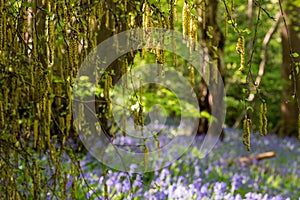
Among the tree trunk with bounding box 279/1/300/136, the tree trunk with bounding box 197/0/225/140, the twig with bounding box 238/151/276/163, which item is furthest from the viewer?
the tree trunk with bounding box 279/1/300/136

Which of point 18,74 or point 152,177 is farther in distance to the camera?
point 152,177

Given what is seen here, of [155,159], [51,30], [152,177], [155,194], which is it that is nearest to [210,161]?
[155,159]

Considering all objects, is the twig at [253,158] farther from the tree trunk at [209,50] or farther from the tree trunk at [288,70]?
the tree trunk at [288,70]

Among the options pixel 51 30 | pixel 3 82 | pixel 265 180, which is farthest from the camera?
pixel 265 180

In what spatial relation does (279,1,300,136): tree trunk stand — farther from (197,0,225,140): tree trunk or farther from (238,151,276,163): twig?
(238,151,276,163): twig

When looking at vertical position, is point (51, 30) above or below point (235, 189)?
above

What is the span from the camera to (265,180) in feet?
21.4

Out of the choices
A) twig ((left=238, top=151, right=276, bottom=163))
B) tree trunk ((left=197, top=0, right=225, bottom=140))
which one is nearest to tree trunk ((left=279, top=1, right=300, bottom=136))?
tree trunk ((left=197, top=0, right=225, bottom=140))

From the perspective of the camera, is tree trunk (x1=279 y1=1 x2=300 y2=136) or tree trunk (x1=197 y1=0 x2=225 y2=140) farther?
tree trunk (x1=279 y1=1 x2=300 y2=136)

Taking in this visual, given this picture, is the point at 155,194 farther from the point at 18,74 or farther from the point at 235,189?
the point at 18,74

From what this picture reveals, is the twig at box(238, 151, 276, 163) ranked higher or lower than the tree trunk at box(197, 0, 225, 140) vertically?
lower

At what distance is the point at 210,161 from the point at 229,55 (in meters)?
8.17

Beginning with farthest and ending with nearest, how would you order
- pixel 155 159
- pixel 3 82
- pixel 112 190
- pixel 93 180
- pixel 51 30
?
pixel 155 159, pixel 93 180, pixel 112 190, pixel 3 82, pixel 51 30

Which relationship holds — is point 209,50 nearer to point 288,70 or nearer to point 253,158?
point 253,158
